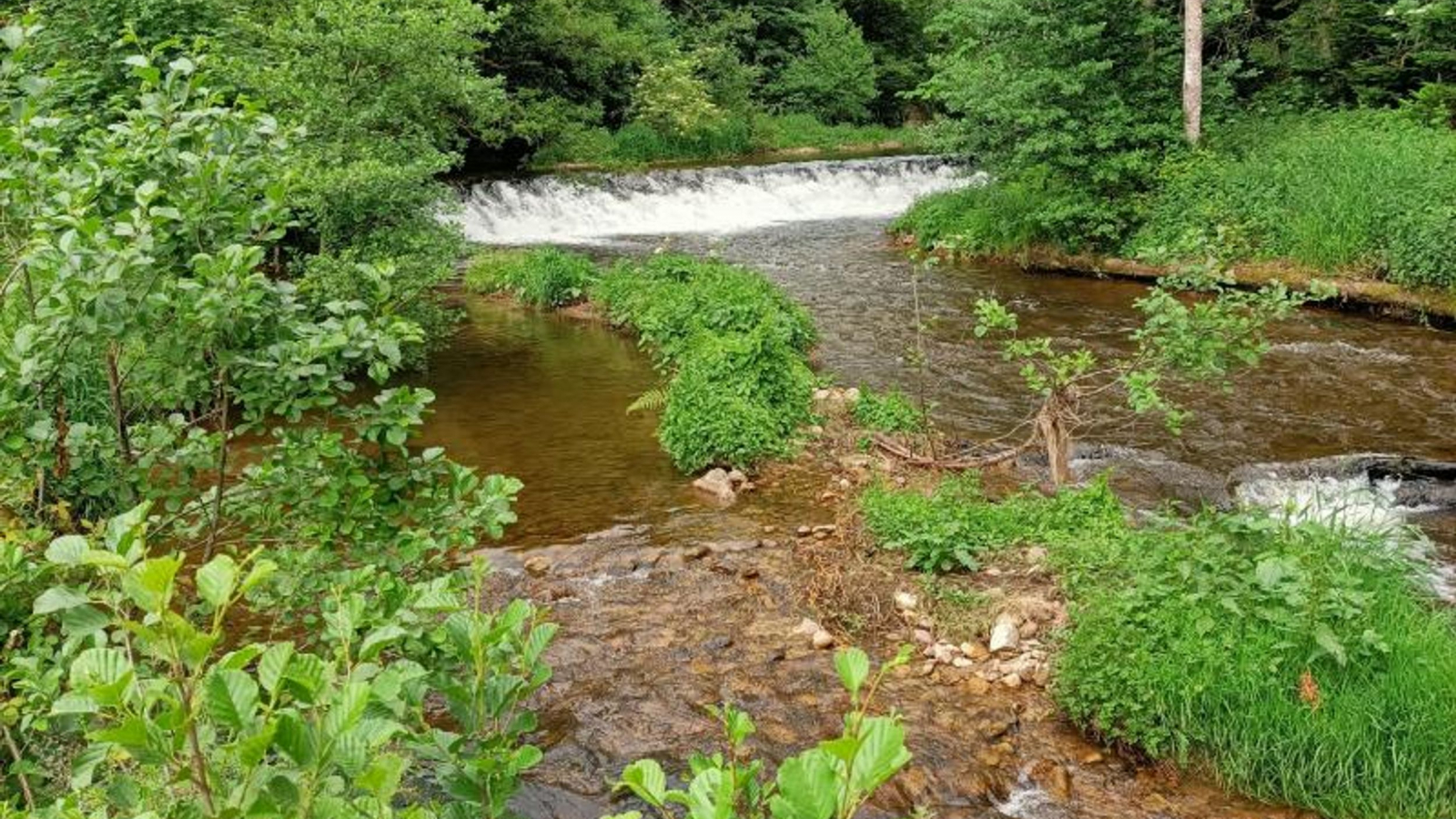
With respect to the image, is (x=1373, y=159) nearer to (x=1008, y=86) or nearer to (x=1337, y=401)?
(x=1008, y=86)

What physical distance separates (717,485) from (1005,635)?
2652 millimetres

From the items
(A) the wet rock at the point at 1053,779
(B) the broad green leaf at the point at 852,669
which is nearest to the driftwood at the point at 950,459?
(A) the wet rock at the point at 1053,779

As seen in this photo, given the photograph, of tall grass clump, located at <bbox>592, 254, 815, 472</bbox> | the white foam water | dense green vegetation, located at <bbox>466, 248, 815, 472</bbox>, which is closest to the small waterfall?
dense green vegetation, located at <bbox>466, 248, 815, 472</bbox>

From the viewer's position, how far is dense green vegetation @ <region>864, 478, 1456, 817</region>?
3.96 m

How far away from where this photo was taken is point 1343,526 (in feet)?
16.1

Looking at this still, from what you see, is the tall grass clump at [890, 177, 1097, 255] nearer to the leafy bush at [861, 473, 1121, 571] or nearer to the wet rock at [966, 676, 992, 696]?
the leafy bush at [861, 473, 1121, 571]

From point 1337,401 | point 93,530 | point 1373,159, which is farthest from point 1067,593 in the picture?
point 1373,159

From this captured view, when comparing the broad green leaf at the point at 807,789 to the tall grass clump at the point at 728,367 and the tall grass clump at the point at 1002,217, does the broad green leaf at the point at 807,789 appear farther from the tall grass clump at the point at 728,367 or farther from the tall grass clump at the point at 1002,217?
the tall grass clump at the point at 1002,217

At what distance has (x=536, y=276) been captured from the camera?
13586mm

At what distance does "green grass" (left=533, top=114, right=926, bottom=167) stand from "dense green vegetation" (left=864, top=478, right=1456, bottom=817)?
2161cm

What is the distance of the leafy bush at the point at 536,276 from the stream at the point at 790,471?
349 mm

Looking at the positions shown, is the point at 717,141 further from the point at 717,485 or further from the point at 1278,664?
the point at 1278,664

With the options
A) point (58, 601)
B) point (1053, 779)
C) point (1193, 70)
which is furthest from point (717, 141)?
point (58, 601)

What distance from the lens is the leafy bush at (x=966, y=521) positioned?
18.9ft
